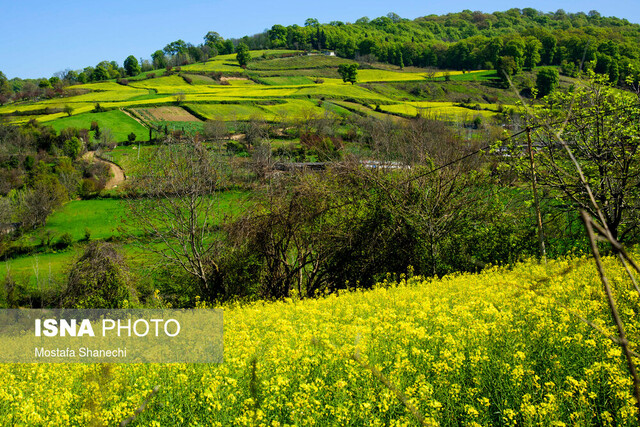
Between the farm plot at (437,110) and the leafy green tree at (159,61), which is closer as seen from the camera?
the farm plot at (437,110)

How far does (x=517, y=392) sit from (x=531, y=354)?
90 centimetres

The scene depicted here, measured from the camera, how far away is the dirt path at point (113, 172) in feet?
206

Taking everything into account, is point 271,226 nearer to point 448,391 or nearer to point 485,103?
point 448,391

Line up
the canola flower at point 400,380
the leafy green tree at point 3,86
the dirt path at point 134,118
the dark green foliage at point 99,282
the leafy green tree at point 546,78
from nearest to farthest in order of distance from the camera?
the canola flower at point 400,380, the dark green foliage at point 99,282, the dirt path at point 134,118, the leafy green tree at point 546,78, the leafy green tree at point 3,86

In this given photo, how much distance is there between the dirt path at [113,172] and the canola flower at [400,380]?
197 feet

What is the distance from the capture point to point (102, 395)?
17.4ft

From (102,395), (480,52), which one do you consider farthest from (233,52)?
(102,395)

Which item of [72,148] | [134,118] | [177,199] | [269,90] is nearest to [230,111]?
[134,118]

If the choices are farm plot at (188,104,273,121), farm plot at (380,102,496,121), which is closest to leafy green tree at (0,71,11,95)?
farm plot at (188,104,273,121)

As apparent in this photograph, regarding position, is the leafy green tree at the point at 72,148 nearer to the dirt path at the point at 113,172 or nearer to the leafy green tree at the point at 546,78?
the dirt path at the point at 113,172

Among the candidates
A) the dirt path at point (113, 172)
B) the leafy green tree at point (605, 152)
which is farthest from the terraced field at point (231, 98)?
the leafy green tree at point (605, 152)

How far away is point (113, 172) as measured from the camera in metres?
66.8

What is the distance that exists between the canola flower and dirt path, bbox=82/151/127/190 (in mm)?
60130

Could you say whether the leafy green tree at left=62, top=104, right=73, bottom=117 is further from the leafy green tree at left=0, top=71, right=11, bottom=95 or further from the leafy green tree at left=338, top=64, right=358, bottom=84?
the leafy green tree at left=338, top=64, right=358, bottom=84
